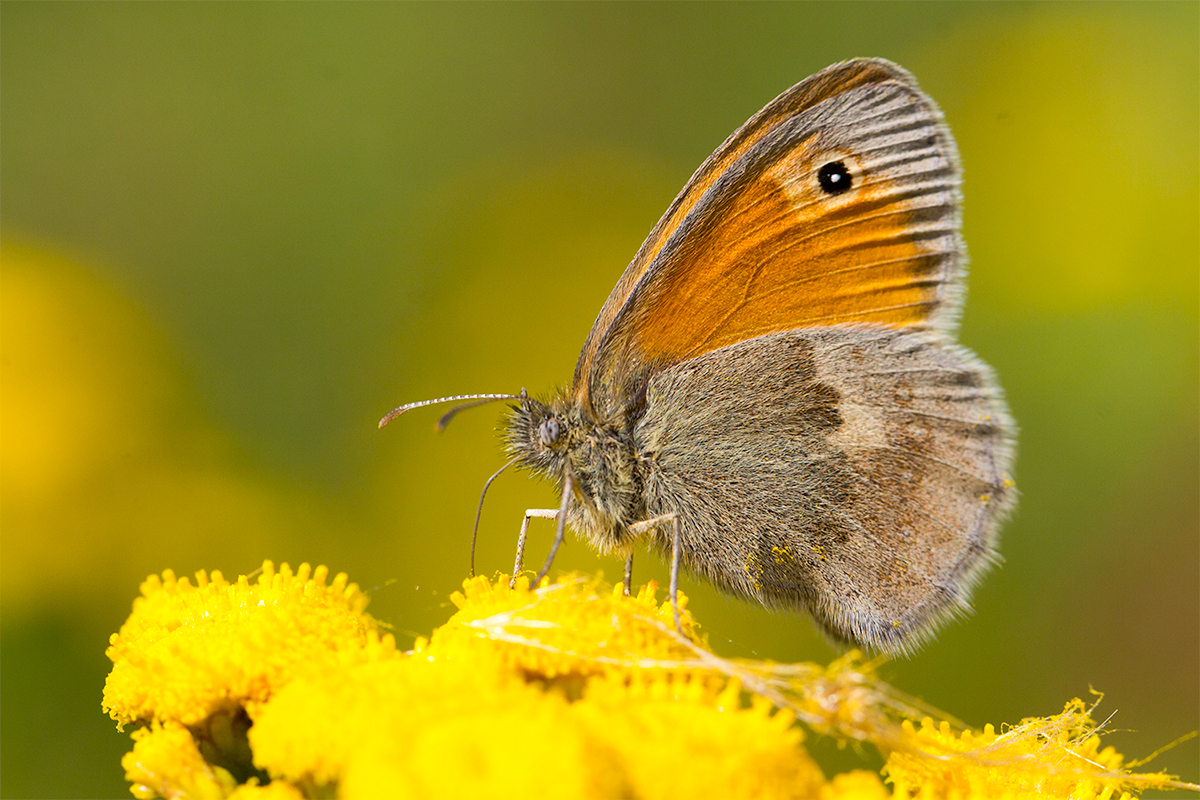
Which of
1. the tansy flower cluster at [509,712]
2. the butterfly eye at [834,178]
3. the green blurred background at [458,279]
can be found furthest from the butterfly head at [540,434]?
the green blurred background at [458,279]

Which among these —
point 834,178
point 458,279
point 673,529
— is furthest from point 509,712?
point 458,279

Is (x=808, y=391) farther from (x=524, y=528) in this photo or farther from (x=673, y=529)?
(x=524, y=528)

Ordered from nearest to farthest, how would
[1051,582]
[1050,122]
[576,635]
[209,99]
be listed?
A: [576,635] → [1051,582] → [209,99] → [1050,122]

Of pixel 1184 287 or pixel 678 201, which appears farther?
pixel 1184 287

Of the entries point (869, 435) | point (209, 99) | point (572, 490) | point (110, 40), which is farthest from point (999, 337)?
point (110, 40)

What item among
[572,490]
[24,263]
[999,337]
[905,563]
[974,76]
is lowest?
[905,563]

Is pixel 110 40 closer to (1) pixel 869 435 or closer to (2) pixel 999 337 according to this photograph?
(1) pixel 869 435

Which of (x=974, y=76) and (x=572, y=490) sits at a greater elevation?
(x=974, y=76)
